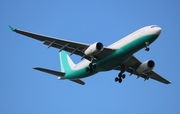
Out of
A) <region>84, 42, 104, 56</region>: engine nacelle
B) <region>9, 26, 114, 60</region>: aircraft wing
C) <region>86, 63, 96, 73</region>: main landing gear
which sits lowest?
<region>86, 63, 96, 73</region>: main landing gear

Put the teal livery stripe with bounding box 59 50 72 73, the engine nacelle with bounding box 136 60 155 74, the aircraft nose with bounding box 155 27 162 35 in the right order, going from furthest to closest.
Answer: the teal livery stripe with bounding box 59 50 72 73
the engine nacelle with bounding box 136 60 155 74
the aircraft nose with bounding box 155 27 162 35

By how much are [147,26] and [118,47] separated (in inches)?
142

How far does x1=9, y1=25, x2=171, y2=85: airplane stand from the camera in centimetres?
3434

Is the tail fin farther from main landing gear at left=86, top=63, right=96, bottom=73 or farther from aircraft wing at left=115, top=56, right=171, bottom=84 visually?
aircraft wing at left=115, top=56, right=171, bottom=84

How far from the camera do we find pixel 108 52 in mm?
Answer: 35312

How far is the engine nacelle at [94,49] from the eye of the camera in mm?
34781

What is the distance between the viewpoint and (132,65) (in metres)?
40.8

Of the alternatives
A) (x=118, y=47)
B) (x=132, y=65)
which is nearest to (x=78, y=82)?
(x=132, y=65)

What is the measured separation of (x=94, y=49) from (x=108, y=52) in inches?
61.2

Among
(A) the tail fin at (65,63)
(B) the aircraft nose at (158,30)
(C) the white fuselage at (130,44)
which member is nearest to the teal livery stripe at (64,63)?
(A) the tail fin at (65,63)

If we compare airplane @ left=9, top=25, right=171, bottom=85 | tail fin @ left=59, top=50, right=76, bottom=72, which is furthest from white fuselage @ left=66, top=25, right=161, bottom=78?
tail fin @ left=59, top=50, right=76, bottom=72

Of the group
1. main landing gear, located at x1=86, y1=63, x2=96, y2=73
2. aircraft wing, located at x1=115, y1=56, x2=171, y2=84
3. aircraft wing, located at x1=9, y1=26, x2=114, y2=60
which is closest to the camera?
aircraft wing, located at x1=9, y1=26, x2=114, y2=60

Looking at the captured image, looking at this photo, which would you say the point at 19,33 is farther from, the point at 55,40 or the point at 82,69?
the point at 82,69

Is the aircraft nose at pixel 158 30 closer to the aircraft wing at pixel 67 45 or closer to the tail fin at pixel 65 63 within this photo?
the aircraft wing at pixel 67 45
